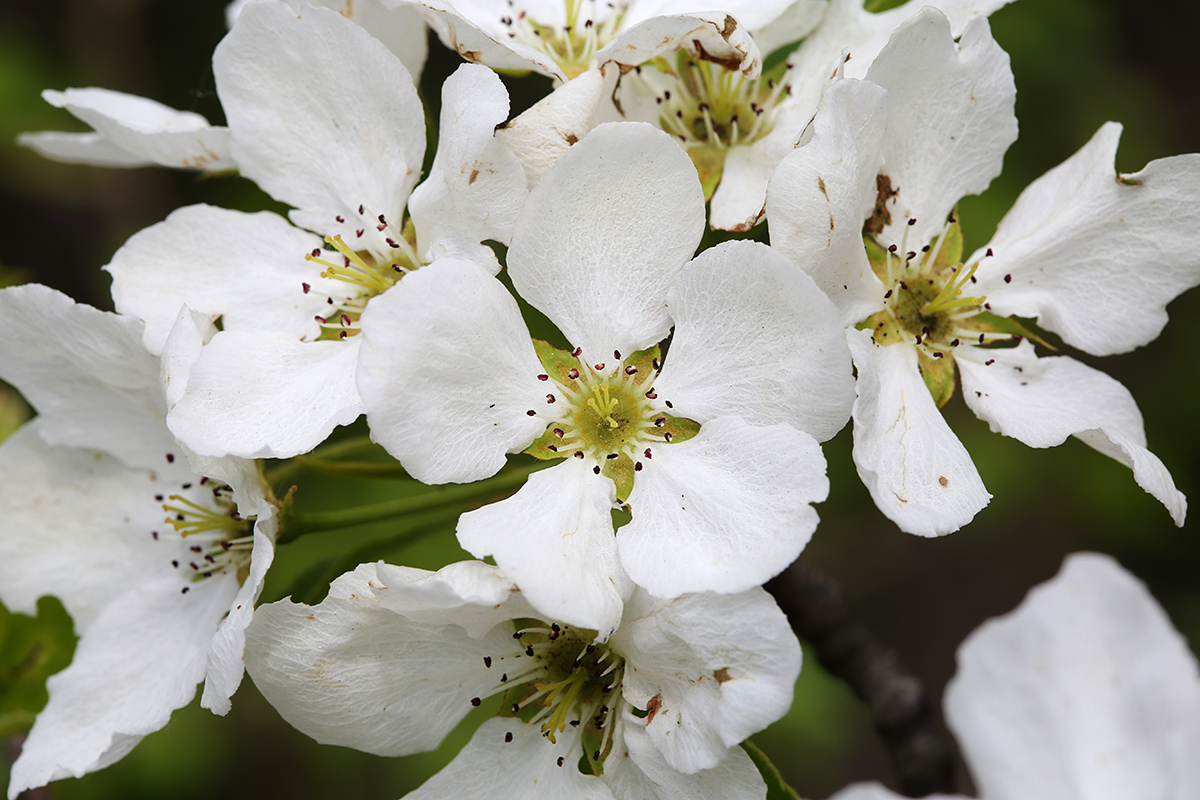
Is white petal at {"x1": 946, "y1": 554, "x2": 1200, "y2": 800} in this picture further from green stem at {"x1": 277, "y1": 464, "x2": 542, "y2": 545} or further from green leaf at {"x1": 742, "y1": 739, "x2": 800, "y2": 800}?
green stem at {"x1": 277, "y1": 464, "x2": 542, "y2": 545}

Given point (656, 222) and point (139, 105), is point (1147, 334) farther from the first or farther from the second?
point (139, 105)

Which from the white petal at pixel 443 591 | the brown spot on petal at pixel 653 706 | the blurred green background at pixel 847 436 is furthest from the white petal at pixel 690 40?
the blurred green background at pixel 847 436

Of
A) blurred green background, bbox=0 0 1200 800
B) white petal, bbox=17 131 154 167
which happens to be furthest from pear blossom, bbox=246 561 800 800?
blurred green background, bbox=0 0 1200 800

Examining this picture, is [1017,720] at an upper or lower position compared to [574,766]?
lower

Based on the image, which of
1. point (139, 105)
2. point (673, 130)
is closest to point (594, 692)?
point (673, 130)

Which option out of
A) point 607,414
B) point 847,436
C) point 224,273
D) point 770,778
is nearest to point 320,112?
point 224,273

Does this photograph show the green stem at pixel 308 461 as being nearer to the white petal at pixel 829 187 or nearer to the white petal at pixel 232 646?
the white petal at pixel 232 646

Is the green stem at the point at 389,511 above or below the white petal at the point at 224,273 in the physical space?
below
